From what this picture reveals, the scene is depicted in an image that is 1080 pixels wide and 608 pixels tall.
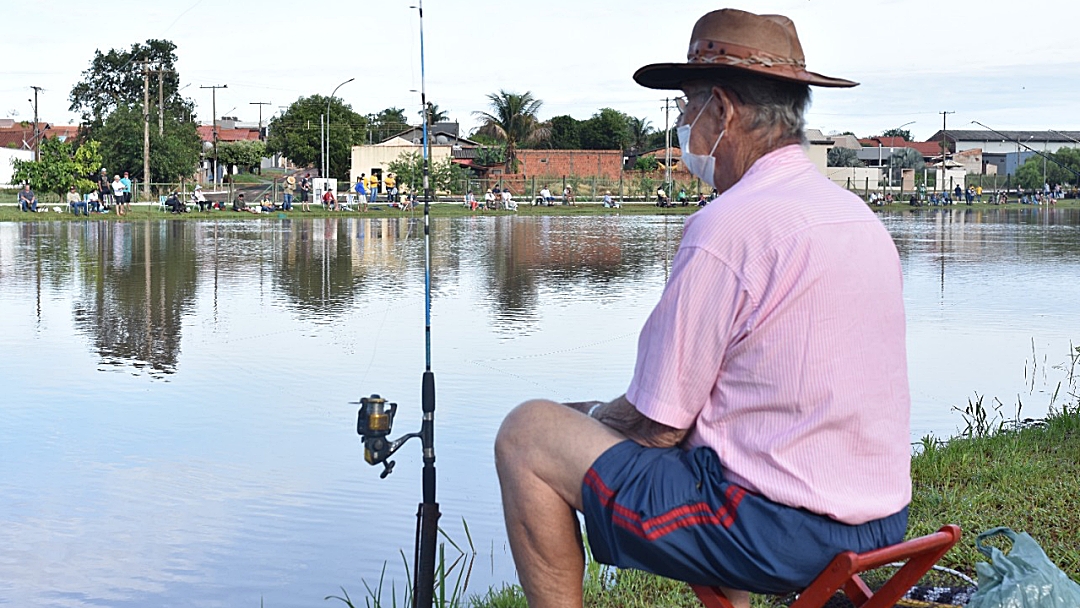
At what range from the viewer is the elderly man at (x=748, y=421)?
248 centimetres

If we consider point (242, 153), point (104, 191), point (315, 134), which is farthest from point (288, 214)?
point (242, 153)

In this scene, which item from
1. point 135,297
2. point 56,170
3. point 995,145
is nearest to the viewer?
point 135,297

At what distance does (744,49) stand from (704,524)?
0.92m

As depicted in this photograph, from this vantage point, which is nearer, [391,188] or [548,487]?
[548,487]

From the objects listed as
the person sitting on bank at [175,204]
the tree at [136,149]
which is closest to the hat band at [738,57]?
the person sitting on bank at [175,204]

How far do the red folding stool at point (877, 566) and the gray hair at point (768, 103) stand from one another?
0.82 metres

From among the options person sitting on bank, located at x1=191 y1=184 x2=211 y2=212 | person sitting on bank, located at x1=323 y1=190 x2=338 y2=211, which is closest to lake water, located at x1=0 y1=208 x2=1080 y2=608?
person sitting on bank, located at x1=191 y1=184 x2=211 y2=212

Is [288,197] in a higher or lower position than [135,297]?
higher

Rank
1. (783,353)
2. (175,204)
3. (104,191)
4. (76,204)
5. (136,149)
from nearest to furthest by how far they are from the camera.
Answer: (783,353) → (76,204) → (104,191) → (175,204) → (136,149)

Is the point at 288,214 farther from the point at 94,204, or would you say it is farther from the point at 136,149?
the point at 136,149

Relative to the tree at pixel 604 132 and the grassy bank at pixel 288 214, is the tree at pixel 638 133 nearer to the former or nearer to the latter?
the tree at pixel 604 132

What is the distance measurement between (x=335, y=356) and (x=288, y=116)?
3157 inches

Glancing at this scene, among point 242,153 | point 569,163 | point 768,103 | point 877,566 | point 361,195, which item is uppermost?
point 242,153

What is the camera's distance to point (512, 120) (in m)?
79.3
